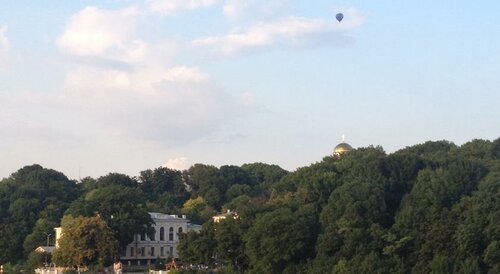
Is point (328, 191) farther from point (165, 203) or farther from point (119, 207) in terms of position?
point (165, 203)

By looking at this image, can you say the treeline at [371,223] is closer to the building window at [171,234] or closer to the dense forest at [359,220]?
the dense forest at [359,220]

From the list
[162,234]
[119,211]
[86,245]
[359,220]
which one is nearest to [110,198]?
[119,211]

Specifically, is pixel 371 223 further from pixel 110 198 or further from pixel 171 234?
pixel 171 234

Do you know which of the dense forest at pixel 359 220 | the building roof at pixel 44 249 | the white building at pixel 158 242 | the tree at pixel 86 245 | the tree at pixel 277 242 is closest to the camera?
the dense forest at pixel 359 220

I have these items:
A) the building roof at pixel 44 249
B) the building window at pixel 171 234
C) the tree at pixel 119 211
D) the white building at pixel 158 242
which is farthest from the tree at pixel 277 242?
the building window at pixel 171 234

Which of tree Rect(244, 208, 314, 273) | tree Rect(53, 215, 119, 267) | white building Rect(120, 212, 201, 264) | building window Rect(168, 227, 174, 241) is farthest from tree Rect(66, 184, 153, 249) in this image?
tree Rect(244, 208, 314, 273)
